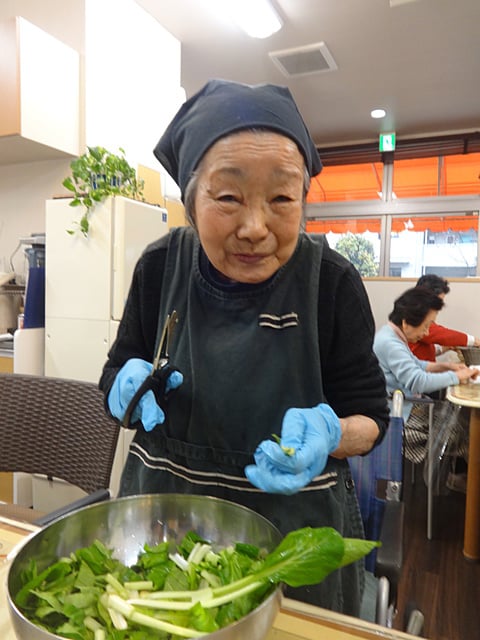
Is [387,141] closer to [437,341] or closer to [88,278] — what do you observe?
[437,341]

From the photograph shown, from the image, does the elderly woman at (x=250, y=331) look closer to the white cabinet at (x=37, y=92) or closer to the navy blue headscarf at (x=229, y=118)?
the navy blue headscarf at (x=229, y=118)

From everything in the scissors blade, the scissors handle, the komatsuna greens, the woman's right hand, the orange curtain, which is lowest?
the woman's right hand

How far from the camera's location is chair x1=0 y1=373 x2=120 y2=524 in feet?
3.94

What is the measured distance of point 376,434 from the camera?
2.59 ft

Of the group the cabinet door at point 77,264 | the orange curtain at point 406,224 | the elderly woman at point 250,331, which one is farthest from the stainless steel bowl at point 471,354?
the elderly woman at point 250,331

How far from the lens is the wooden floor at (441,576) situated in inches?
70.0

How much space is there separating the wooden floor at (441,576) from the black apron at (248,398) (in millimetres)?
1234

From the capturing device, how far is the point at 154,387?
77cm

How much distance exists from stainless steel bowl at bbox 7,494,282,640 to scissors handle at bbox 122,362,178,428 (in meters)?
0.20

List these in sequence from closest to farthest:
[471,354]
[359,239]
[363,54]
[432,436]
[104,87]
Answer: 1. [432,436]
2. [104,87]
3. [471,354]
4. [363,54]
5. [359,239]

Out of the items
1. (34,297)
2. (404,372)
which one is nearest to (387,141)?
(404,372)

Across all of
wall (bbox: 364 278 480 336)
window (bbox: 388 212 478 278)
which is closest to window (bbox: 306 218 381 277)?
window (bbox: 388 212 478 278)

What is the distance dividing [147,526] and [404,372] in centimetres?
239

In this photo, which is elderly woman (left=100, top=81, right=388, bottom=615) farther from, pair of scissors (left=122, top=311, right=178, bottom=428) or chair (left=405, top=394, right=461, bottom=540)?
chair (left=405, top=394, right=461, bottom=540)
